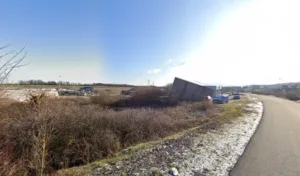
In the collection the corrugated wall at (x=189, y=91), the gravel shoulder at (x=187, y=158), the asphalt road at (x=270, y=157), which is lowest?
the gravel shoulder at (x=187, y=158)

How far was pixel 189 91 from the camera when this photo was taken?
38.3 meters

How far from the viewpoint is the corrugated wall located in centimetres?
3775

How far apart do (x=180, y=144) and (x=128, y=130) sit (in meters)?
4.03

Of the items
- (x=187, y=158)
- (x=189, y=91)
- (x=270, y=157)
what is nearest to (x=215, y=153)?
(x=187, y=158)

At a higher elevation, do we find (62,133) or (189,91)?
(189,91)

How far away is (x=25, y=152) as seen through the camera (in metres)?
7.38

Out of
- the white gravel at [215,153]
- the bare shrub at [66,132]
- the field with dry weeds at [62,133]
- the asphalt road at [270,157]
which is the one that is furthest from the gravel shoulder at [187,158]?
the bare shrub at [66,132]

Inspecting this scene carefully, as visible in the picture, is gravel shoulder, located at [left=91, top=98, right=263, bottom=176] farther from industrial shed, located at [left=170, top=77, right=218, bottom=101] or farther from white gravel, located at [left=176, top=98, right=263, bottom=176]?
industrial shed, located at [left=170, top=77, right=218, bottom=101]

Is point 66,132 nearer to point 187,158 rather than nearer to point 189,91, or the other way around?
point 187,158

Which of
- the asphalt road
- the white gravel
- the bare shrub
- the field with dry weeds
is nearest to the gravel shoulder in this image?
the white gravel

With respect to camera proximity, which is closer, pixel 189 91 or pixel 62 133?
pixel 62 133

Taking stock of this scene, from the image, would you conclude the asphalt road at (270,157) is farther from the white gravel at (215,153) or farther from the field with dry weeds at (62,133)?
the field with dry weeds at (62,133)

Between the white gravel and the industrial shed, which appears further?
the industrial shed

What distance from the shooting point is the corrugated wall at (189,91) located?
124 ft
